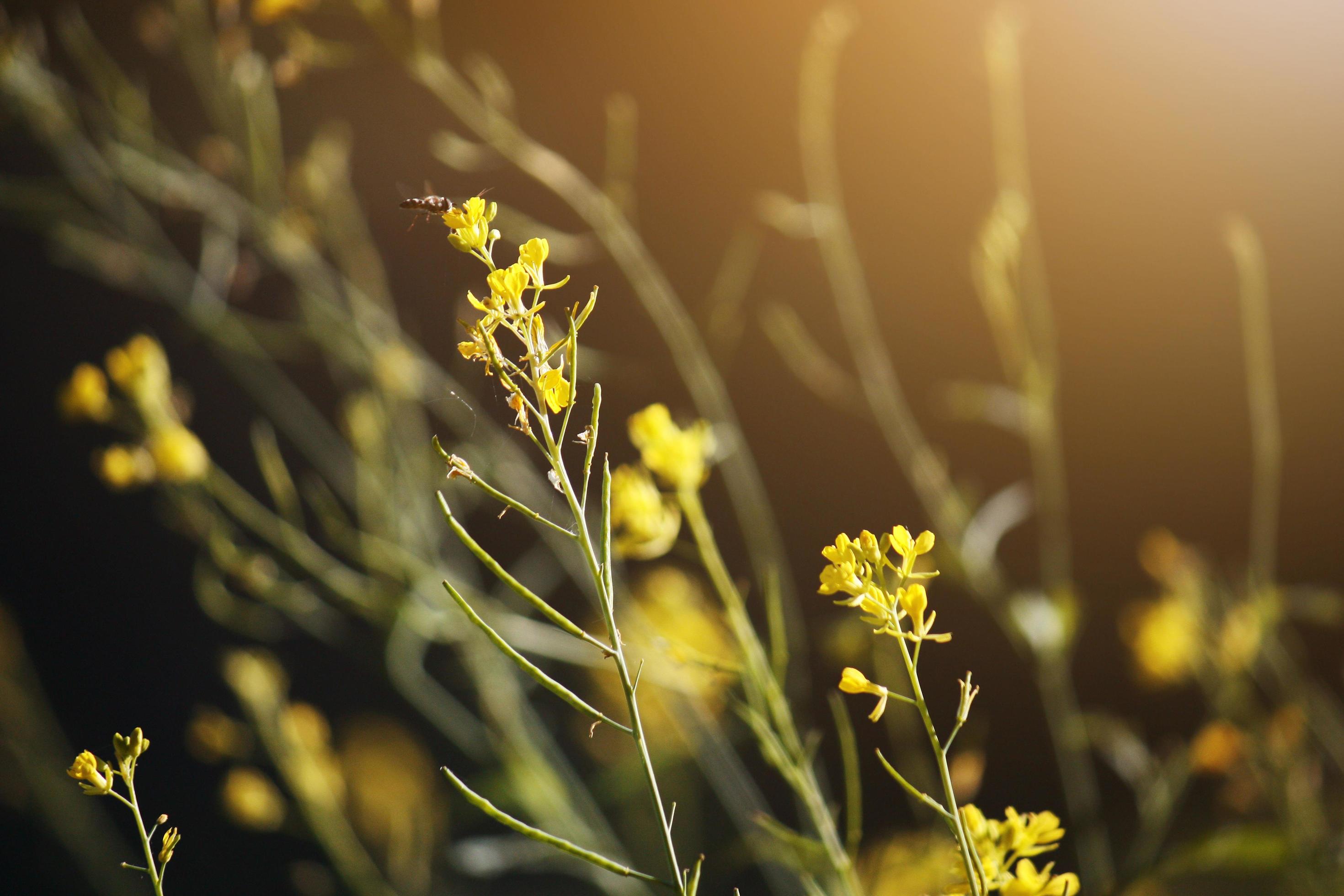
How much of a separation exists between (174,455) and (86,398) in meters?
0.07

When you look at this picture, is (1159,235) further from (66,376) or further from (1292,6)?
(66,376)

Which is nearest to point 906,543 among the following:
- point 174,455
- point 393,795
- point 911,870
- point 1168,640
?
point 911,870

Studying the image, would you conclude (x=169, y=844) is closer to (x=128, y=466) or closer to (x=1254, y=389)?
(x=128, y=466)

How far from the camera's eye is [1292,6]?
1.33m

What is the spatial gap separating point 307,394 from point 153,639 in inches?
24.4

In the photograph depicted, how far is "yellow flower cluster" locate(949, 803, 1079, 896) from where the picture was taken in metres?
0.33

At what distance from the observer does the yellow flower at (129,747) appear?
11.9 inches

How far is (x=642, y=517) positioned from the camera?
1.54ft

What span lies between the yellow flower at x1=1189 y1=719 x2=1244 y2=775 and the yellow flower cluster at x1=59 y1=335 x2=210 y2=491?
0.79 metres

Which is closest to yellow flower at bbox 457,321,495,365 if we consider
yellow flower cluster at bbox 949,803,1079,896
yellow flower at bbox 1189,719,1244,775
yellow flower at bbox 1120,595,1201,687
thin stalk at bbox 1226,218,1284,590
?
yellow flower cluster at bbox 949,803,1079,896

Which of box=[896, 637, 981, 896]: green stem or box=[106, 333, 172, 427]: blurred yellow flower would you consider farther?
box=[106, 333, 172, 427]: blurred yellow flower

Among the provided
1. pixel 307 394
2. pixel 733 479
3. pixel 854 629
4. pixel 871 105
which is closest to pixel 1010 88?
pixel 871 105

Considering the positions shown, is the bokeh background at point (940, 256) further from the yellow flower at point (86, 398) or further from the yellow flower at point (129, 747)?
the yellow flower at point (129, 747)

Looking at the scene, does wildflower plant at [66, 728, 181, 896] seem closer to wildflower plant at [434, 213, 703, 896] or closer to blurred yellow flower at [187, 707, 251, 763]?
wildflower plant at [434, 213, 703, 896]
